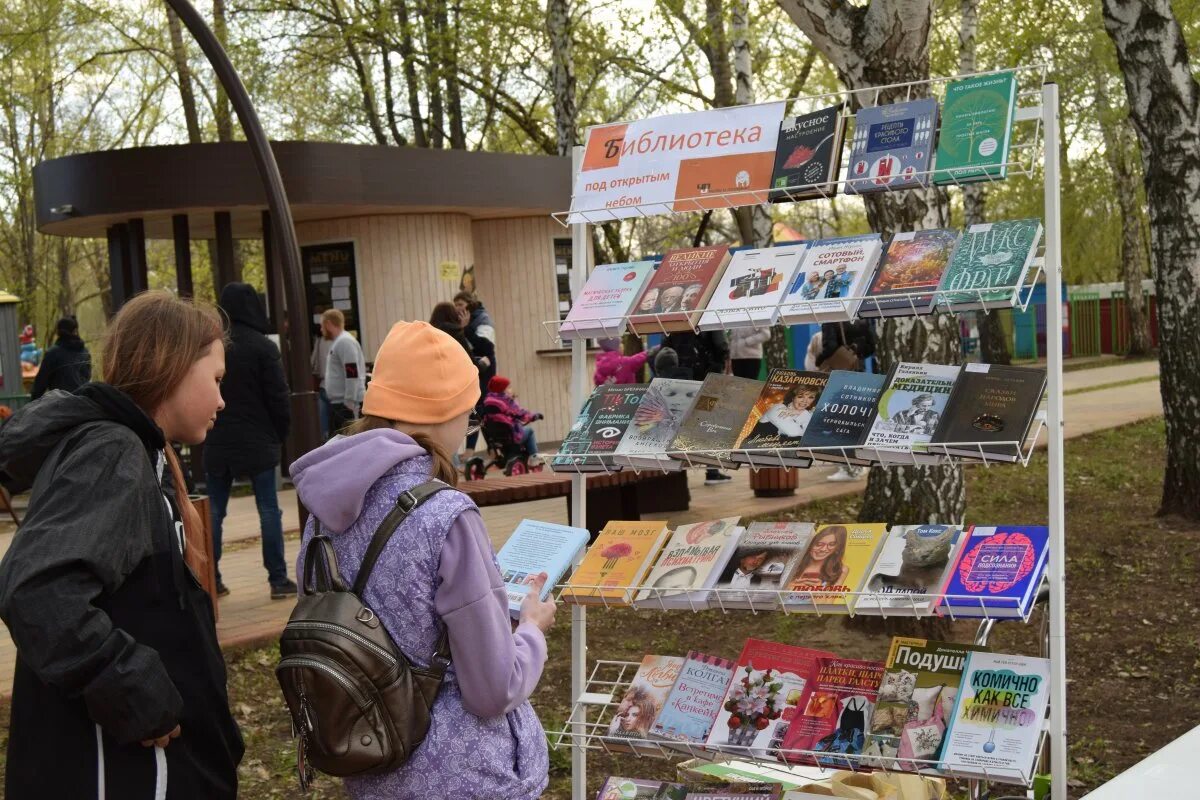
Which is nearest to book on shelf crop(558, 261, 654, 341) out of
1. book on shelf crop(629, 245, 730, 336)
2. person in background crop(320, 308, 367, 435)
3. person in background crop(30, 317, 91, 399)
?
book on shelf crop(629, 245, 730, 336)

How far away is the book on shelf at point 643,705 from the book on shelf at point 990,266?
1.50 m

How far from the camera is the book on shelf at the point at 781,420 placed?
376 cm

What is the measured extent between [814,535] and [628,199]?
126cm

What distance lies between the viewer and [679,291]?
13.2 feet

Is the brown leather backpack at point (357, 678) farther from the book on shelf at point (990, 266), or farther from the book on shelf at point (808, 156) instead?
the book on shelf at point (808, 156)

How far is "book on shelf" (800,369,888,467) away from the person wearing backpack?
125 cm

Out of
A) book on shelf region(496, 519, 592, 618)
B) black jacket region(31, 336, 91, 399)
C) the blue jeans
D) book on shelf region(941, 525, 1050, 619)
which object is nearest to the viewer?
book on shelf region(941, 525, 1050, 619)

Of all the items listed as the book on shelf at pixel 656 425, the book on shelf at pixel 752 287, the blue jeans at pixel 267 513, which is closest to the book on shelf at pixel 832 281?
the book on shelf at pixel 752 287

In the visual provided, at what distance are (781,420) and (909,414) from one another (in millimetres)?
400

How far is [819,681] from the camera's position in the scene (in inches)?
149

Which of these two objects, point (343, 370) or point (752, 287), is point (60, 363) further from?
point (752, 287)

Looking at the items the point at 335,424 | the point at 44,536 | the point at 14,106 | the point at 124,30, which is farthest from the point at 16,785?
the point at 14,106

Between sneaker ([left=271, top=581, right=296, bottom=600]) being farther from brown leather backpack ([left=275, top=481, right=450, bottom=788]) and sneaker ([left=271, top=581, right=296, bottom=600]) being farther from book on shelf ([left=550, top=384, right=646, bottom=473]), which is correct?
brown leather backpack ([left=275, top=481, right=450, bottom=788])

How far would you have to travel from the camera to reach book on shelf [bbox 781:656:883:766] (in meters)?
3.59
